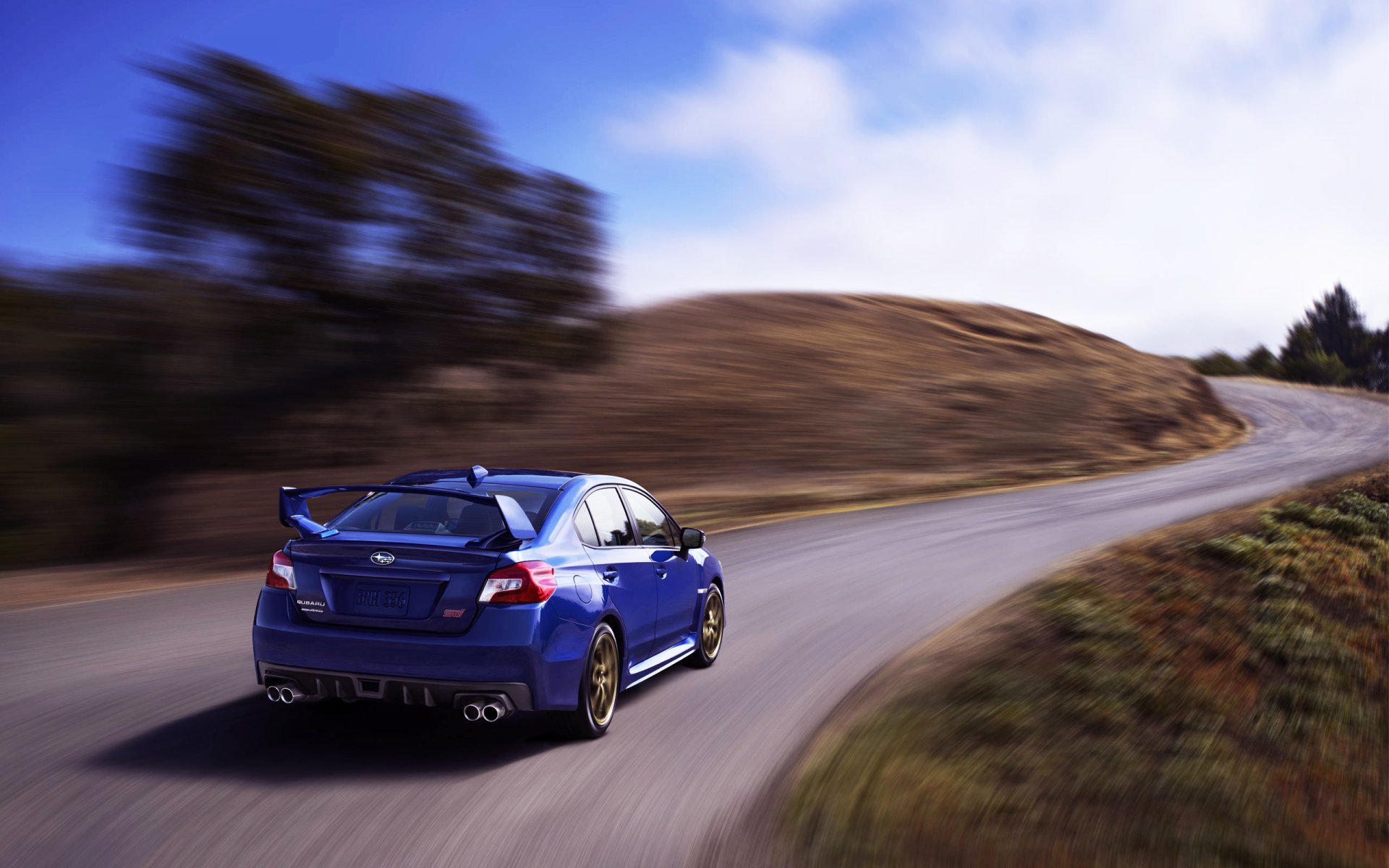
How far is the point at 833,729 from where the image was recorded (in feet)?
23.3

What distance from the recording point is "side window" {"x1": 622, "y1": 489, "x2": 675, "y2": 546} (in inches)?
325

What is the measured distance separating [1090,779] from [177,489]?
1487 centimetres

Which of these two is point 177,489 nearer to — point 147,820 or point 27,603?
point 27,603

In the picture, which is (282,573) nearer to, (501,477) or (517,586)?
(517,586)

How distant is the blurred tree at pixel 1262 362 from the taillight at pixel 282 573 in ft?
401

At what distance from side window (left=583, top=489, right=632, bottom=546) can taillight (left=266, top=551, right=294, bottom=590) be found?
1.79 m

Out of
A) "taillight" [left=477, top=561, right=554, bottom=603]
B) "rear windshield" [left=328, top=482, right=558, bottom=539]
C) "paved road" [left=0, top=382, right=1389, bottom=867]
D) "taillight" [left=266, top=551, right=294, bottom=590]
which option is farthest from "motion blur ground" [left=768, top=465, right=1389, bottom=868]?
"taillight" [left=266, top=551, right=294, bottom=590]

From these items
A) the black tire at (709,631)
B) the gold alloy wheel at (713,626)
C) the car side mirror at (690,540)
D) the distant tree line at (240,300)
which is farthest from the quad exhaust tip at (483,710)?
the distant tree line at (240,300)

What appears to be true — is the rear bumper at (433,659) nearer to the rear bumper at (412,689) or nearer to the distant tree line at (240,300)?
the rear bumper at (412,689)

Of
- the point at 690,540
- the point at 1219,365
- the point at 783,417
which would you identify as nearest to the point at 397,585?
the point at 690,540

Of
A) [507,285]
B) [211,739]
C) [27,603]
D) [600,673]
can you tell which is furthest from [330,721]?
[507,285]

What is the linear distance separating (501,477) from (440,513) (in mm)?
572

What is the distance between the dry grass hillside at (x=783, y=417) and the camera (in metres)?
20.5

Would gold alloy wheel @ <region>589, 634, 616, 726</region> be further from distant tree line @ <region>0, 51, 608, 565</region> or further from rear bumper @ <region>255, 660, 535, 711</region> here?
distant tree line @ <region>0, 51, 608, 565</region>
